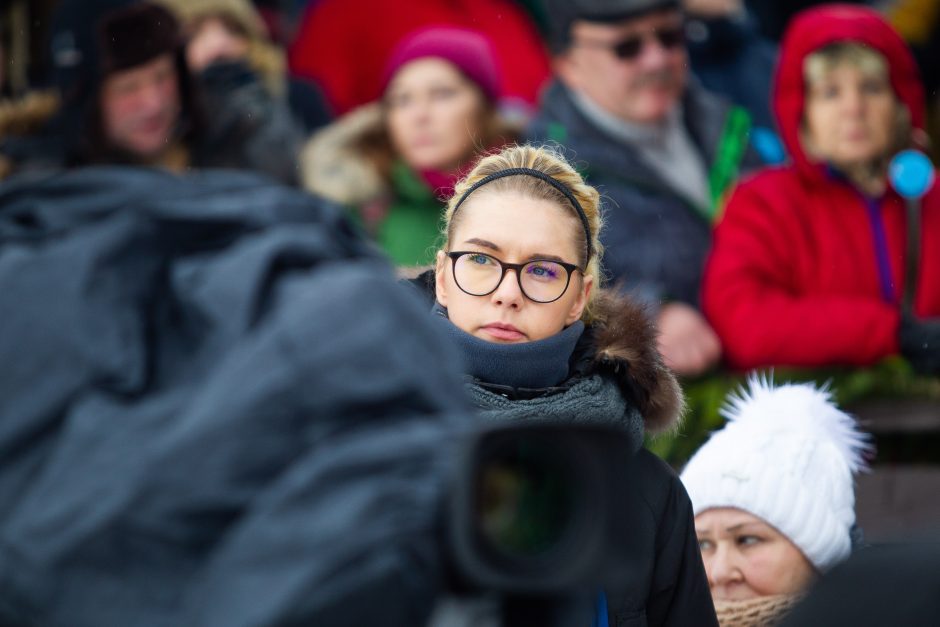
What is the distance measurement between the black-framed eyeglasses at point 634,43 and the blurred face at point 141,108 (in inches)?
59.7

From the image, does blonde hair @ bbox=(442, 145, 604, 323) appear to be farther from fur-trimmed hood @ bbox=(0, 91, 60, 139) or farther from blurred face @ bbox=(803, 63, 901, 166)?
fur-trimmed hood @ bbox=(0, 91, 60, 139)

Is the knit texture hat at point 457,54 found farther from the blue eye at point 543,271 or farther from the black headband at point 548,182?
the blue eye at point 543,271

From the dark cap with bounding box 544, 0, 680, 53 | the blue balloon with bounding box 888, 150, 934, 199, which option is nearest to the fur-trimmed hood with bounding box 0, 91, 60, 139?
the dark cap with bounding box 544, 0, 680, 53

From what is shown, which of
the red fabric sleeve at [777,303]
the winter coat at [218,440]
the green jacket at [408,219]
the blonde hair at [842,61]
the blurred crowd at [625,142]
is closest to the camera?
the winter coat at [218,440]

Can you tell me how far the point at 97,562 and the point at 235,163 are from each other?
420 cm

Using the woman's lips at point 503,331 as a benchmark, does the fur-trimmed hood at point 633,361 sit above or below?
below

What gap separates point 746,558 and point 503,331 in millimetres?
918

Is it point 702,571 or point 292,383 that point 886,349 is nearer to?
point 702,571

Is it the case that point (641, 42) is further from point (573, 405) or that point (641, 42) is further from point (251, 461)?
point (251, 461)

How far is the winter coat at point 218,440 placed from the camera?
1.54m

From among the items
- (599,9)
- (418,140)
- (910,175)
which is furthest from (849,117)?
(418,140)

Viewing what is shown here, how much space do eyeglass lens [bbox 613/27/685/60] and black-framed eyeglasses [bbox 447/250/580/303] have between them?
310cm

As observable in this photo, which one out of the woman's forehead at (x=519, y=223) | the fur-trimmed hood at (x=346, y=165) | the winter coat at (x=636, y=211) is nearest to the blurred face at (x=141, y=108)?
the fur-trimmed hood at (x=346, y=165)

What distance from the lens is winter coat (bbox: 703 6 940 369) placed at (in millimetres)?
5137
